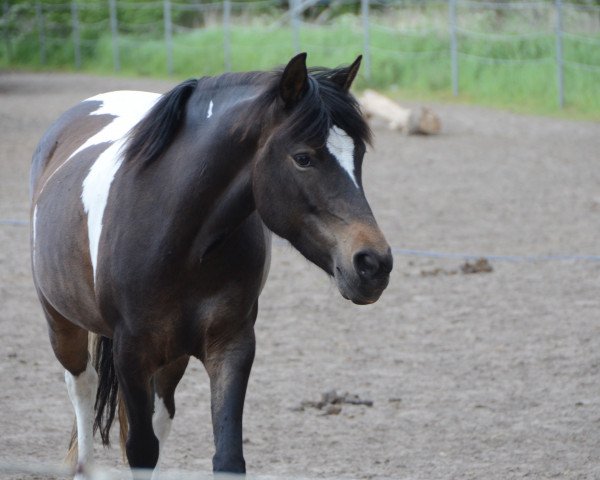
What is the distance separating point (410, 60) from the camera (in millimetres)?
19984

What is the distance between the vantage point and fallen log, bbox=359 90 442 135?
14.7 metres

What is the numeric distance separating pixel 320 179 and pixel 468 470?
75.8 inches

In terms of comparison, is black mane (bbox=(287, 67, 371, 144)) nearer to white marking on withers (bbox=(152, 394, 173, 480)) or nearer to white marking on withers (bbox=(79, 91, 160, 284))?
white marking on withers (bbox=(79, 91, 160, 284))

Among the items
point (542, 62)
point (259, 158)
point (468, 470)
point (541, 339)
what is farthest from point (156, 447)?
point (542, 62)

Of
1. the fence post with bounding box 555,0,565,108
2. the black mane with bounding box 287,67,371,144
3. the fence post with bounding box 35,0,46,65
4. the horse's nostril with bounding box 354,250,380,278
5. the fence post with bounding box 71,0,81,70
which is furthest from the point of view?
the fence post with bounding box 35,0,46,65

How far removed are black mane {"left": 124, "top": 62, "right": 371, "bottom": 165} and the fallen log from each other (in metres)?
11.1

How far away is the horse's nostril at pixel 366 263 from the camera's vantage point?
279 cm

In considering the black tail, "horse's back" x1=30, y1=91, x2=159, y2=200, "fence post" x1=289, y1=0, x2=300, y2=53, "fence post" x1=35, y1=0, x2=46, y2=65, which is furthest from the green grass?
the black tail

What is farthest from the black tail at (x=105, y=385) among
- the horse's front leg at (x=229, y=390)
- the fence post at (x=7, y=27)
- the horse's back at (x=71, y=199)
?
the fence post at (x=7, y=27)

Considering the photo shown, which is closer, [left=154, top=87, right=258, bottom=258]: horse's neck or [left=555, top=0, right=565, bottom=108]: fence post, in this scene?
[left=154, top=87, right=258, bottom=258]: horse's neck

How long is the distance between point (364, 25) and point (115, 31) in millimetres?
9198

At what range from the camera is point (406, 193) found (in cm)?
1096

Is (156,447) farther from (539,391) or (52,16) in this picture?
(52,16)

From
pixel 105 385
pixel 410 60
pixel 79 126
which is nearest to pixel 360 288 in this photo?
pixel 105 385
